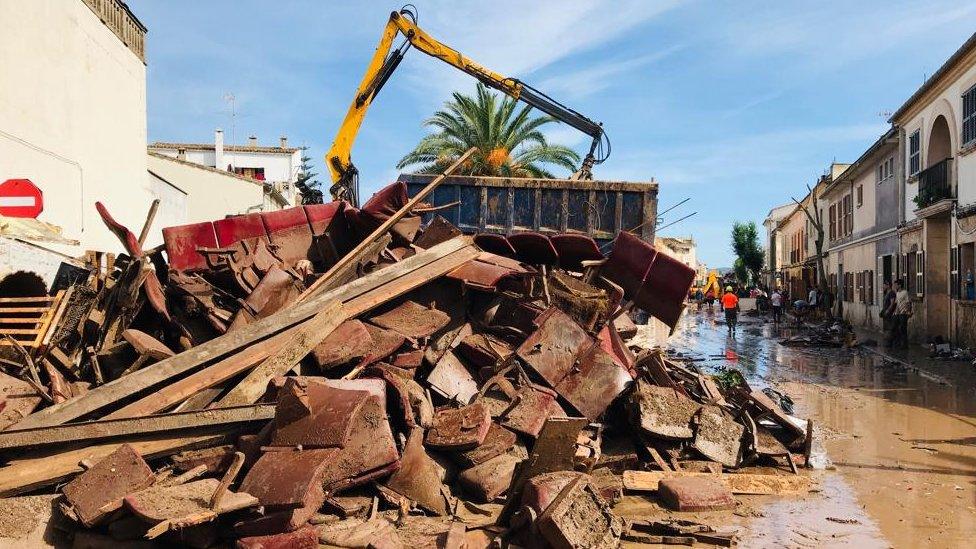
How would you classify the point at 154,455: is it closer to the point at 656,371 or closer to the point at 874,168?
the point at 656,371

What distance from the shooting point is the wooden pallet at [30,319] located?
7.12m

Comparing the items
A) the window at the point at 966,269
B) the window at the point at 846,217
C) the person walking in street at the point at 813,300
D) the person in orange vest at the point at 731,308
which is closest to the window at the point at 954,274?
the window at the point at 966,269

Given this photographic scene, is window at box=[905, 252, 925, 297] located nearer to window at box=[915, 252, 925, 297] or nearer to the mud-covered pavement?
window at box=[915, 252, 925, 297]

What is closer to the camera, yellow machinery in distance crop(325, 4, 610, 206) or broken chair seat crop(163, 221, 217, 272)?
broken chair seat crop(163, 221, 217, 272)

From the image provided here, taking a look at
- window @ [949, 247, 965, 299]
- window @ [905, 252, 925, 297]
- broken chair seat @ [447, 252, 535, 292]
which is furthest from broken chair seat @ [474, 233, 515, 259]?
window @ [905, 252, 925, 297]

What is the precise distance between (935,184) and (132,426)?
20868 mm

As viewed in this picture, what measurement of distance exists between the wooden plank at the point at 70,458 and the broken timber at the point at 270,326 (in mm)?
348

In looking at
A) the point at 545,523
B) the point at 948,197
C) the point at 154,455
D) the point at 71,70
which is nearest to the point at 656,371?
the point at 545,523

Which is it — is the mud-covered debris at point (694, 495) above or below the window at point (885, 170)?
below

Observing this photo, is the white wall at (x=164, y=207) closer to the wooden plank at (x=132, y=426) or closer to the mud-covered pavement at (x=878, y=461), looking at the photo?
the mud-covered pavement at (x=878, y=461)

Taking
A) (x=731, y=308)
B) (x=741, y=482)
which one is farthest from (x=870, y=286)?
(x=741, y=482)

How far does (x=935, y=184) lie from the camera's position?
19.4m

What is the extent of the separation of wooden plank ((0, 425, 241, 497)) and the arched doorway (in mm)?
21111

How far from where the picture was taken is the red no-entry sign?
1052 cm
